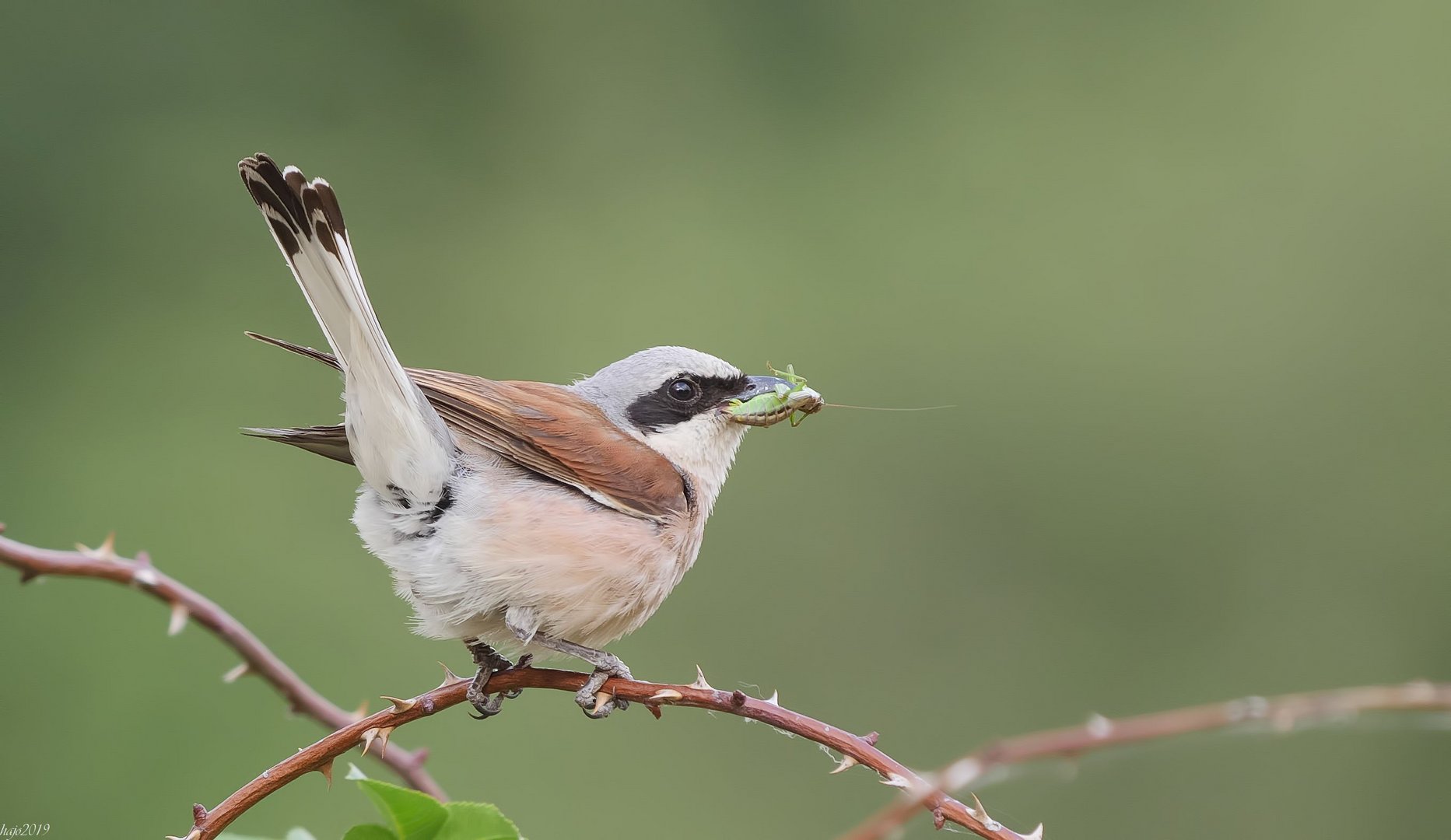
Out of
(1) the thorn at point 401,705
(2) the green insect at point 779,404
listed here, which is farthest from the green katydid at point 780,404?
(1) the thorn at point 401,705

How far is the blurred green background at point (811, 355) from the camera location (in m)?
5.98

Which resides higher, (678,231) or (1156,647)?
(678,231)

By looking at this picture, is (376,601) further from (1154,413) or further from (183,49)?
(1154,413)

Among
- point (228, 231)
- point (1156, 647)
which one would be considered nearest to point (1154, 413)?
point (1156, 647)

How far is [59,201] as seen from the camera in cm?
694

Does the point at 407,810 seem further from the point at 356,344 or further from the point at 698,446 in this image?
the point at 698,446

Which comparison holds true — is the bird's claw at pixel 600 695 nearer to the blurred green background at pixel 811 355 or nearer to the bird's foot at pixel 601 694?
the bird's foot at pixel 601 694

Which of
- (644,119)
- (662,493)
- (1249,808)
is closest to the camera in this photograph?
(662,493)

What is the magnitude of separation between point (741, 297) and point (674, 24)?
2296 millimetres

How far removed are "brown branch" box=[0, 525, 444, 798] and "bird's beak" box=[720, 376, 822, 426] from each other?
0.91 metres

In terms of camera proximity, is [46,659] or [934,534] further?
[934,534]

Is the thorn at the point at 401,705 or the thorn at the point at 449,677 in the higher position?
the thorn at the point at 449,677

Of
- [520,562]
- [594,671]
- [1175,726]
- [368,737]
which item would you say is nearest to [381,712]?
[368,737]

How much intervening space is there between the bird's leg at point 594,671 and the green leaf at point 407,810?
442 millimetres
